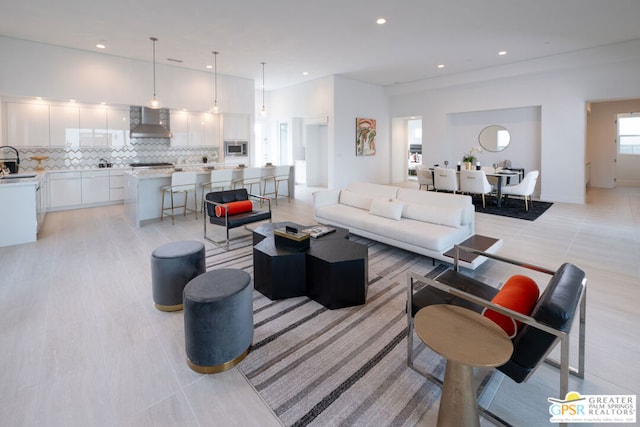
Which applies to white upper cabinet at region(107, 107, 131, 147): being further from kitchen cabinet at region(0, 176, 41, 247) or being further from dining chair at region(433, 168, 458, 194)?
dining chair at region(433, 168, 458, 194)

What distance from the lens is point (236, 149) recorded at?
950cm

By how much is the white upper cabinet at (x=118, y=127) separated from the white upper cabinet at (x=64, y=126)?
598mm

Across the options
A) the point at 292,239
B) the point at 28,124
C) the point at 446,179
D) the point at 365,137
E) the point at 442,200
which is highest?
the point at 365,137

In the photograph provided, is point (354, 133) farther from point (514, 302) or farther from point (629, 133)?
point (629, 133)

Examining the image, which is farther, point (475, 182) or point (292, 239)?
point (475, 182)

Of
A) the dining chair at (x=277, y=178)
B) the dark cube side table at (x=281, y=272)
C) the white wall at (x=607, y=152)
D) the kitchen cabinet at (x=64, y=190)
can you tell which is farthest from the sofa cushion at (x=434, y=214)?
the white wall at (x=607, y=152)

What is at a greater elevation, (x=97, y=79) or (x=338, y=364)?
(x=97, y=79)

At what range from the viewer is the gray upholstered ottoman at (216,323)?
6.49 feet

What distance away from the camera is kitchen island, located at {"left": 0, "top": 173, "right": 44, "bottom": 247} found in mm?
4539

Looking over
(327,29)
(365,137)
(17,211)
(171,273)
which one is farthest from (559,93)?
(17,211)

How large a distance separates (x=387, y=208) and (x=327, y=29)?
11.6ft

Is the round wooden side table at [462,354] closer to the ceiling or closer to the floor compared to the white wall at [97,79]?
closer to the floor

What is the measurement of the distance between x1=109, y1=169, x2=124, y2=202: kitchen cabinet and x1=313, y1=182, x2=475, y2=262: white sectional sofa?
5.18m

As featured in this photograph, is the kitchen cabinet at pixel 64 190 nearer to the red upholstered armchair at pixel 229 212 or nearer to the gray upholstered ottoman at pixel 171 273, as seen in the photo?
the red upholstered armchair at pixel 229 212
